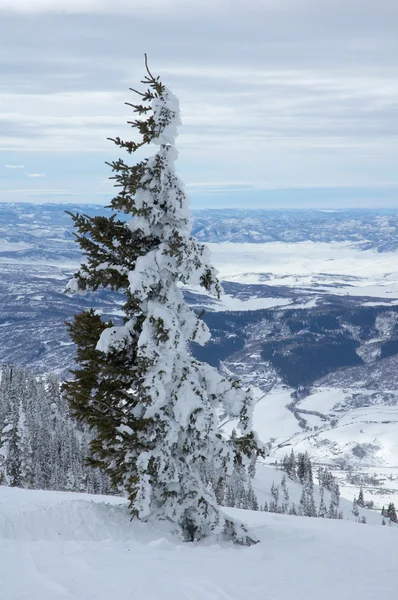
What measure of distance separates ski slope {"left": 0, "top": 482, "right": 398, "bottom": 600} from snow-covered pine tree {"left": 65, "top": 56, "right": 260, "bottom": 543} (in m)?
1.20

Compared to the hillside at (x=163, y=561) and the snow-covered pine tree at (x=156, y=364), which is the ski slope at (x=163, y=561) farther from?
the snow-covered pine tree at (x=156, y=364)

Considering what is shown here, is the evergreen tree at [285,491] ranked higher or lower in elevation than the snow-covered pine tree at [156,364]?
lower

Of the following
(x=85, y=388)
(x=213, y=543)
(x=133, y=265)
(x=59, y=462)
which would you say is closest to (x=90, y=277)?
(x=133, y=265)

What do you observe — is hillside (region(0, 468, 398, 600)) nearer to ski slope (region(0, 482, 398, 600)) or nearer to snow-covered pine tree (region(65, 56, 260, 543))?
ski slope (region(0, 482, 398, 600))

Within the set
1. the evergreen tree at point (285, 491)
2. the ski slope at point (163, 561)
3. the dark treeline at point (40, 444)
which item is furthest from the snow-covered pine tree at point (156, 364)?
the evergreen tree at point (285, 491)

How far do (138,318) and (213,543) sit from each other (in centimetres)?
701

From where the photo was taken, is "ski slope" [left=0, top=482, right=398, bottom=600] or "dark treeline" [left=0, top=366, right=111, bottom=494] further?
"dark treeline" [left=0, top=366, right=111, bottom=494]

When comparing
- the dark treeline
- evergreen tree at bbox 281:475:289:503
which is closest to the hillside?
the dark treeline

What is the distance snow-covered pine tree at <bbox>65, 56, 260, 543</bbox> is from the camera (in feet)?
55.6

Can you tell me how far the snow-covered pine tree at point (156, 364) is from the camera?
17.0 metres

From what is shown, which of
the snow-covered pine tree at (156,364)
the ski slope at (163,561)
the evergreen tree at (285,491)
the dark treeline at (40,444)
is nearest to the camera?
the ski slope at (163,561)

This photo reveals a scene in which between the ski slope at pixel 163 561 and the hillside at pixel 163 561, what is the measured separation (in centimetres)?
2

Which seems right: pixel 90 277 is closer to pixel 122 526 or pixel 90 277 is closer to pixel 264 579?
pixel 122 526

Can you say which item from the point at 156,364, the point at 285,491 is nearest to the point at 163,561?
the point at 156,364
